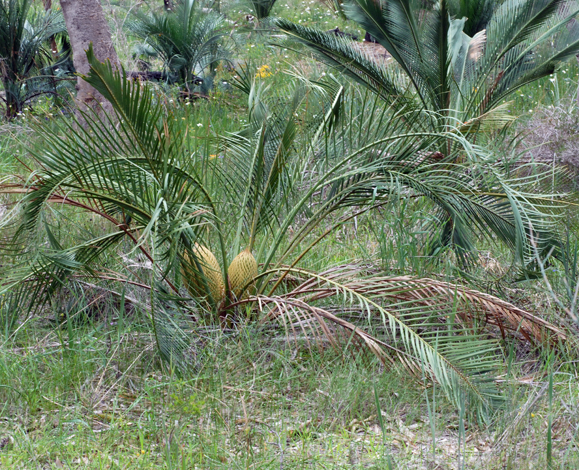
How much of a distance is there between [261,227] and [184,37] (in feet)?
18.4

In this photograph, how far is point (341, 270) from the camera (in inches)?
158

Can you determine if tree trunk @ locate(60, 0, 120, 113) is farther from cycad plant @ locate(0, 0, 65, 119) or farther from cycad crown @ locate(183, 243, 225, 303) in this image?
cycad crown @ locate(183, 243, 225, 303)

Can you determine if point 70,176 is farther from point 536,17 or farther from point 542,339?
point 536,17

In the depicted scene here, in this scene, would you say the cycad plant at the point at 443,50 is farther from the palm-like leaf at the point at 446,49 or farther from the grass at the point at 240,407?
the grass at the point at 240,407

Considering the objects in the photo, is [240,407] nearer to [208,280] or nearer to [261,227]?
[208,280]

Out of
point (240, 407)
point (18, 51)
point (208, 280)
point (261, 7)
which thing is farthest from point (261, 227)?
point (261, 7)

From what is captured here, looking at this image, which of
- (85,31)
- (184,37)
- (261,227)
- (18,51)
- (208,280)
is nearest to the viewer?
(208,280)

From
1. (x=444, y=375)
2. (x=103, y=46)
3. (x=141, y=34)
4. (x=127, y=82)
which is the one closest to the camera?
(x=444, y=375)

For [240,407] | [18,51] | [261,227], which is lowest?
[240,407]

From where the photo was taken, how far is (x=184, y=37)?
8.61m

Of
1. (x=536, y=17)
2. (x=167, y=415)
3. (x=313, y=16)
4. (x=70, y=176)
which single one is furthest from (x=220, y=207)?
(x=313, y=16)

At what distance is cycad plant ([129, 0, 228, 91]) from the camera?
8.62 meters

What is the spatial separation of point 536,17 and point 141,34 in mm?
6123

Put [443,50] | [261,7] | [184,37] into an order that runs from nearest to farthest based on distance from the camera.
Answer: [443,50] → [184,37] → [261,7]
